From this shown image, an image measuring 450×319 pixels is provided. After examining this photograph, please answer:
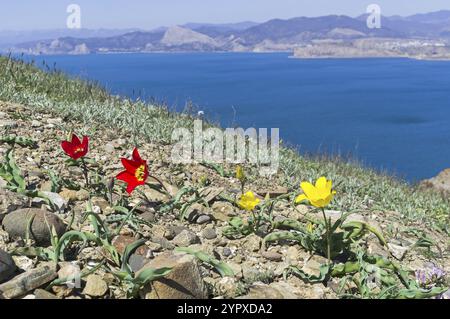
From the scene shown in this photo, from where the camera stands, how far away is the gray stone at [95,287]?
8.98 feet

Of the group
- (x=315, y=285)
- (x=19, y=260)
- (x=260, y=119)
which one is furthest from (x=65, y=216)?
(x=260, y=119)

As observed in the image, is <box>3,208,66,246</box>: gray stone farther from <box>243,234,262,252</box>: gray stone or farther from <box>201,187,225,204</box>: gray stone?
<box>201,187,225,204</box>: gray stone

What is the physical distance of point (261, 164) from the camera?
6.34m

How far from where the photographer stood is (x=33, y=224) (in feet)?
10.4

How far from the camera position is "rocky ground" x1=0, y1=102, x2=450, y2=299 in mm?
2752

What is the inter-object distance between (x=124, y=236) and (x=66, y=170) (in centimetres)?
151

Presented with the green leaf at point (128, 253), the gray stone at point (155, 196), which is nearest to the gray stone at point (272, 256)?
the green leaf at point (128, 253)

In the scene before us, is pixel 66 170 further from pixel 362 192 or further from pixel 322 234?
pixel 362 192

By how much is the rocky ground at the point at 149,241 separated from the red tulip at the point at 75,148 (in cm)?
25

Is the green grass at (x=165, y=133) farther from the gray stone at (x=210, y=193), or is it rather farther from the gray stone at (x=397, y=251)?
the gray stone at (x=210, y=193)

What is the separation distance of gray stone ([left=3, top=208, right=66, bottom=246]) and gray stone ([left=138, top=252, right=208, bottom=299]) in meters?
0.85

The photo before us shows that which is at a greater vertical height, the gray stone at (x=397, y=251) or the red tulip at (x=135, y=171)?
the red tulip at (x=135, y=171)

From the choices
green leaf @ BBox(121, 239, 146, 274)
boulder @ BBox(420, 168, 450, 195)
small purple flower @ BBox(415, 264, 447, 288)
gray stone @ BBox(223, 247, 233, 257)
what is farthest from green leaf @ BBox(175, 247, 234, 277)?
boulder @ BBox(420, 168, 450, 195)

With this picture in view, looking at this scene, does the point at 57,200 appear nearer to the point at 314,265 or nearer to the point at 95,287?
the point at 95,287
